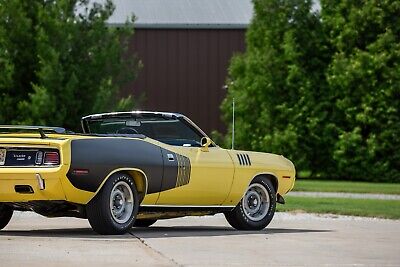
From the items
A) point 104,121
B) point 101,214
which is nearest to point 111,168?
point 101,214

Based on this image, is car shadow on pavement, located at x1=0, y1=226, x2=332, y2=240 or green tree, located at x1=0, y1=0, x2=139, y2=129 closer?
car shadow on pavement, located at x1=0, y1=226, x2=332, y2=240

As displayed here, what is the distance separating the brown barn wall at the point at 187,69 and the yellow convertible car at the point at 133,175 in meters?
28.5

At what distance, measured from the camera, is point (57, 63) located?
1309 inches

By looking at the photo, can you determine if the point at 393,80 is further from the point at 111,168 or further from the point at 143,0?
the point at 111,168

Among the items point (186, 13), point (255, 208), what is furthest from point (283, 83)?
point (255, 208)

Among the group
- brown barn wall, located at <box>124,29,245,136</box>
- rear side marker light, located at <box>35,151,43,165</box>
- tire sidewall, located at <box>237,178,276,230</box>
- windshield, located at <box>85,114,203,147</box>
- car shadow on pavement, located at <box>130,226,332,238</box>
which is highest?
brown barn wall, located at <box>124,29,245,136</box>

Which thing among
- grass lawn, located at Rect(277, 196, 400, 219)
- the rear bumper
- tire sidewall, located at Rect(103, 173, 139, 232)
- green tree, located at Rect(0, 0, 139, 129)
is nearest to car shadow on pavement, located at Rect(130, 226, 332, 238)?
tire sidewall, located at Rect(103, 173, 139, 232)

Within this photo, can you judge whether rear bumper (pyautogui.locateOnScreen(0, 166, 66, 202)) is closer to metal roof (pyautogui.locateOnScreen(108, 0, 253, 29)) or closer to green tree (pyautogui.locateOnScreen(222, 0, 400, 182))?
green tree (pyautogui.locateOnScreen(222, 0, 400, 182))

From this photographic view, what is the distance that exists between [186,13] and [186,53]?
1467 millimetres

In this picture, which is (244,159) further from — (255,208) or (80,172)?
(80,172)

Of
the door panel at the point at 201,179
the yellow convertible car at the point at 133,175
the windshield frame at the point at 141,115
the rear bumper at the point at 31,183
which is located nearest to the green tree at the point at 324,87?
the yellow convertible car at the point at 133,175

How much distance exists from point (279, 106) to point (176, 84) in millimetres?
5467

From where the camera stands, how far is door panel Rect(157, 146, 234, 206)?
14253 mm

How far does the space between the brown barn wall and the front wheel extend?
2834cm
